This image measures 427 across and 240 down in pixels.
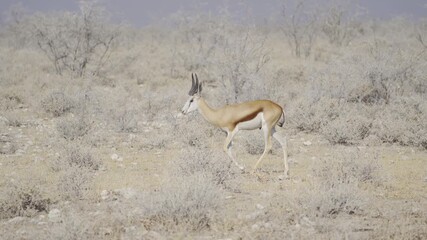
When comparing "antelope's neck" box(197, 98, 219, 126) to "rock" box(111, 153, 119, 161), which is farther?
"rock" box(111, 153, 119, 161)

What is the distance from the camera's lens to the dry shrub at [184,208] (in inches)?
243

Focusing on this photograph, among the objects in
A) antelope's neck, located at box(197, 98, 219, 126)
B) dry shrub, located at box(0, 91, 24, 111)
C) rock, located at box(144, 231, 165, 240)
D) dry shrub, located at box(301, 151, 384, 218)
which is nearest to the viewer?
rock, located at box(144, 231, 165, 240)

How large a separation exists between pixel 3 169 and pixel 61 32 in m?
13.9

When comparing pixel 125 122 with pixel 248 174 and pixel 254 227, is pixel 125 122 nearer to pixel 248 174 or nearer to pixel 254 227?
pixel 248 174

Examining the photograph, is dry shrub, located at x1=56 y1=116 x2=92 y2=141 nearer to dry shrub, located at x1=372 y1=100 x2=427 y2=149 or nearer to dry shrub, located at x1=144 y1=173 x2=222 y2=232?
dry shrub, located at x1=144 y1=173 x2=222 y2=232

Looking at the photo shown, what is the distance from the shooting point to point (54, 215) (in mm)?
6637

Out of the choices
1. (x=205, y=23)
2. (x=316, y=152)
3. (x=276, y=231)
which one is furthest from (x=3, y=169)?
(x=205, y=23)

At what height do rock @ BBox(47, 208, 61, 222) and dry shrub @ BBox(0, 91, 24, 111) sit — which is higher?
rock @ BBox(47, 208, 61, 222)

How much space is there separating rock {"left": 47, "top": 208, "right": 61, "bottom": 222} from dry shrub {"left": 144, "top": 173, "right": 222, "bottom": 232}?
1105mm

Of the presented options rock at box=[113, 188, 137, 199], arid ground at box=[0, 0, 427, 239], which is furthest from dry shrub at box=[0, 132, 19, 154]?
rock at box=[113, 188, 137, 199]

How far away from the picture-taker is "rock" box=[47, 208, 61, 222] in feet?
21.2

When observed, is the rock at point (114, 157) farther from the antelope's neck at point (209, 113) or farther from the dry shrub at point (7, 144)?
the dry shrub at point (7, 144)

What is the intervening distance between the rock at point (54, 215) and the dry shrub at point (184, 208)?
3.63ft

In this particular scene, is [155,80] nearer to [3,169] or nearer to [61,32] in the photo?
[61,32]
